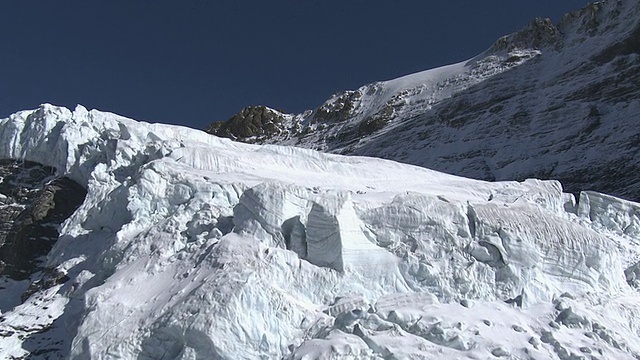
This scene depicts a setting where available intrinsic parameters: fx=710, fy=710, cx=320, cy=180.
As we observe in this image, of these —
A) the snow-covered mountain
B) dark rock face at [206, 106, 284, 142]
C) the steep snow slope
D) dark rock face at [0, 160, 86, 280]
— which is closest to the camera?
the steep snow slope

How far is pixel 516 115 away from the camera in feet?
242

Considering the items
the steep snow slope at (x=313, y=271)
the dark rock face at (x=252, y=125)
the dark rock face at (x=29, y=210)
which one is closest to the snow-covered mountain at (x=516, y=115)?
the dark rock face at (x=252, y=125)

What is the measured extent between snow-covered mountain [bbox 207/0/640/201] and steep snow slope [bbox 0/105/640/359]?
29315 millimetres

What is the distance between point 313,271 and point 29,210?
1463 centimetres

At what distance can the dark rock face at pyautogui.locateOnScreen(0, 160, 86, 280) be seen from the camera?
89.7ft

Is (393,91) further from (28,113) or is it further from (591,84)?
(28,113)

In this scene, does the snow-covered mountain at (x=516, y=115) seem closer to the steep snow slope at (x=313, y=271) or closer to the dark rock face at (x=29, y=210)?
the steep snow slope at (x=313, y=271)

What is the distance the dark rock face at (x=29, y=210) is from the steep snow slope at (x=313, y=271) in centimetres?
162

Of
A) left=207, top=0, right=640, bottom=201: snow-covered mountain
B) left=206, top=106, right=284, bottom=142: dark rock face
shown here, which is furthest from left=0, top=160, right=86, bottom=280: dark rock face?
left=206, top=106, right=284, bottom=142: dark rock face

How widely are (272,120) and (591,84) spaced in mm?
47979

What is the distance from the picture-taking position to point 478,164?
6538 centimetres

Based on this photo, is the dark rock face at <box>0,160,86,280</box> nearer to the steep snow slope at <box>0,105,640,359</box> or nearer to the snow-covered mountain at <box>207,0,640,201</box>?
the steep snow slope at <box>0,105,640,359</box>

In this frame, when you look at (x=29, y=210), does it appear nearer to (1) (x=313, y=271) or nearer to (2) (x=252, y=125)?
(1) (x=313, y=271)

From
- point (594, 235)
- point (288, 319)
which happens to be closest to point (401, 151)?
point (594, 235)
